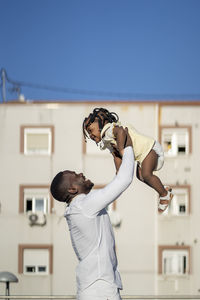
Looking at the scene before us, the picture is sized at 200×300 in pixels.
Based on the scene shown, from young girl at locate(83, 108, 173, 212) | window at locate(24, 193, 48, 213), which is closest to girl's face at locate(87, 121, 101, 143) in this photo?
young girl at locate(83, 108, 173, 212)

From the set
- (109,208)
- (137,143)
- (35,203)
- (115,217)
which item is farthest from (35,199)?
(137,143)

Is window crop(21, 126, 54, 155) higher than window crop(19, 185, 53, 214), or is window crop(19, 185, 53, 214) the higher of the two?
window crop(21, 126, 54, 155)

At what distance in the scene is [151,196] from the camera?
29.6 metres

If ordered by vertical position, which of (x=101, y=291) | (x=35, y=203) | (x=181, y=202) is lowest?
(x=35, y=203)

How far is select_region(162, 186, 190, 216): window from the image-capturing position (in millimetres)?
29797

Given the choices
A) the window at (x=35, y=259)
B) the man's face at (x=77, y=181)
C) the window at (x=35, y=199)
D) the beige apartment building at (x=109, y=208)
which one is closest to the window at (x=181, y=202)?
the beige apartment building at (x=109, y=208)

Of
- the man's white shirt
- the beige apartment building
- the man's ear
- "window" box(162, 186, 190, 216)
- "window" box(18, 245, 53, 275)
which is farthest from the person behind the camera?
"window" box(18, 245, 53, 275)

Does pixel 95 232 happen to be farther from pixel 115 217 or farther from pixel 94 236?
pixel 115 217

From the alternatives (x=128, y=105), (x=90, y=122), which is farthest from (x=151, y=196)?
(x=90, y=122)

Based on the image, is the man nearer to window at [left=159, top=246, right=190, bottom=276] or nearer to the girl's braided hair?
the girl's braided hair

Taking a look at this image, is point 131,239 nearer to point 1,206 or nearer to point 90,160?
point 90,160

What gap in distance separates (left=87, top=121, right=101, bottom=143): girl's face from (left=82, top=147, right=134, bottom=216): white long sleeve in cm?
42

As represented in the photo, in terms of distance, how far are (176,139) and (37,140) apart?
567 centimetres

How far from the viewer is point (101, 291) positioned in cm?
512
